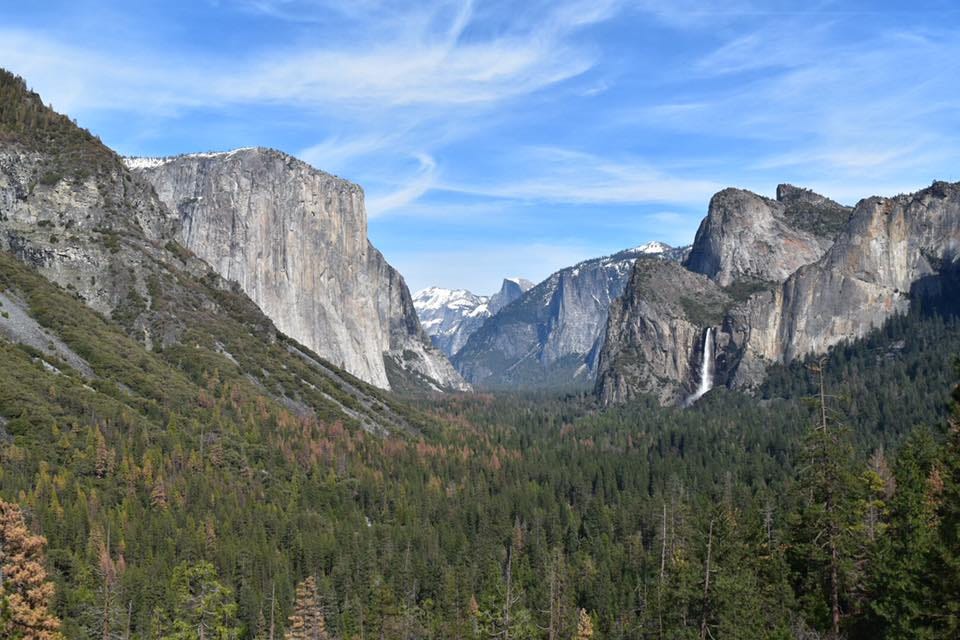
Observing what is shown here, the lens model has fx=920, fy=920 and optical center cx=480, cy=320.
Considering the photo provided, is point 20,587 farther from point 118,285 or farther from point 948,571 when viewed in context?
point 118,285

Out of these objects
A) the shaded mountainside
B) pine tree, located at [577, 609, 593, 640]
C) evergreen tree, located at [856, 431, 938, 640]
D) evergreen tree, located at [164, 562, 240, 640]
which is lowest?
pine tree, located at [577, 609, 593, 640]

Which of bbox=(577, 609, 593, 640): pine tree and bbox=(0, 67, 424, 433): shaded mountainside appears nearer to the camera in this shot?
bbox=(577, 609, 593, 640): pine tree

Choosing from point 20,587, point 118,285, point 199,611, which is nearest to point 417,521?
point 199,611

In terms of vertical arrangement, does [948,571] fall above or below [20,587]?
above

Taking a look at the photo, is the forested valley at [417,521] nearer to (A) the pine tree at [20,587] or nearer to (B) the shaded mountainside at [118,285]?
(A) the pine tree at [20,587]

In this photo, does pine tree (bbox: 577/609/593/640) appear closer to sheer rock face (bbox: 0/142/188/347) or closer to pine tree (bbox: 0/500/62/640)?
pine tree (bbox: 0/500/62/640)

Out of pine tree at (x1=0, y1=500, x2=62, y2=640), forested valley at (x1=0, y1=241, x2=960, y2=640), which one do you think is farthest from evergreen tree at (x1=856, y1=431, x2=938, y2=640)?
pine tree at (x1=0, y1=500, x2=62, y2=640)

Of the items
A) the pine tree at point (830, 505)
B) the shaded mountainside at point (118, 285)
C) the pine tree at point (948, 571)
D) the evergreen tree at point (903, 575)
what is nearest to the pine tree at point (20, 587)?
the pine tree at point (830, 505)
